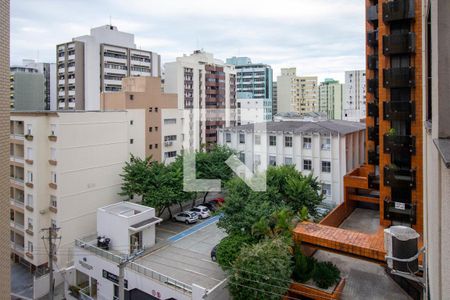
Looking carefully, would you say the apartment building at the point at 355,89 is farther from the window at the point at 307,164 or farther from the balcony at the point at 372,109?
the balcony at the point at 372,109

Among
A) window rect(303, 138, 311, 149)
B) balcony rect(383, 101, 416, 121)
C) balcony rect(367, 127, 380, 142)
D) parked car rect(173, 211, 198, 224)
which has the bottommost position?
parked car rect(173, 211, 198, 224)

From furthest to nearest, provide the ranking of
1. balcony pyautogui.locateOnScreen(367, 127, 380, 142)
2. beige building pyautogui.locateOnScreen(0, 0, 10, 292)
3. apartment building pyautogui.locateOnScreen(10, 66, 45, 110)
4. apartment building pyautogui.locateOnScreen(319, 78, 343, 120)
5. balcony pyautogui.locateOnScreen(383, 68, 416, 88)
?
apartment building pyautogui.locateOnScreen(319, 78, 343, 120) < apartment building pyautogui.locateOnScreen(10, 66, 45, 110) < balcony pyautogui.locateOnScreen(367, 127, 380, 142) < balcony pyautogui.locateOnScreen(383, 68, 416, 88) < beige building pyautogui.locateOnScreen(0, 0, 10, 292)

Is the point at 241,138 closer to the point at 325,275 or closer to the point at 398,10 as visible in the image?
the point at 398,10

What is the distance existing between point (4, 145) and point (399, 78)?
13038mm

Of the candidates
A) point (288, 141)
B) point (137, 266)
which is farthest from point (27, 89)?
point (137, 266)

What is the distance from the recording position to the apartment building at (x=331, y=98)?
215 ft

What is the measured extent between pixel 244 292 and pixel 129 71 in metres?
32.8

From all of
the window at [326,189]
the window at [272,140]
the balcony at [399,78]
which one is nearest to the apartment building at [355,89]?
the window at [272,140]

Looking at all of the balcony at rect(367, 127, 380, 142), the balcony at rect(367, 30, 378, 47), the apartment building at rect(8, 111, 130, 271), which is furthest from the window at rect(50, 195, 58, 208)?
the balcony at rect(367, 30, 378, 47)

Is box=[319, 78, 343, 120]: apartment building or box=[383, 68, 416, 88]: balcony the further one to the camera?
box=[319, 78, 343, 120]: apartment building

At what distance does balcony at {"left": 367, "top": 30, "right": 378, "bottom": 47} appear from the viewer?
16.2 metres

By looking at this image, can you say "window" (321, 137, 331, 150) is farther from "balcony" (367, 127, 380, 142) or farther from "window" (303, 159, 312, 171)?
"balcony" (367, 127, 380, 142)

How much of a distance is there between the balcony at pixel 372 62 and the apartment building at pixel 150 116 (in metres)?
14.9

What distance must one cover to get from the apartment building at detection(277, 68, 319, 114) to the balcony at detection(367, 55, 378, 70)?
45.2m
